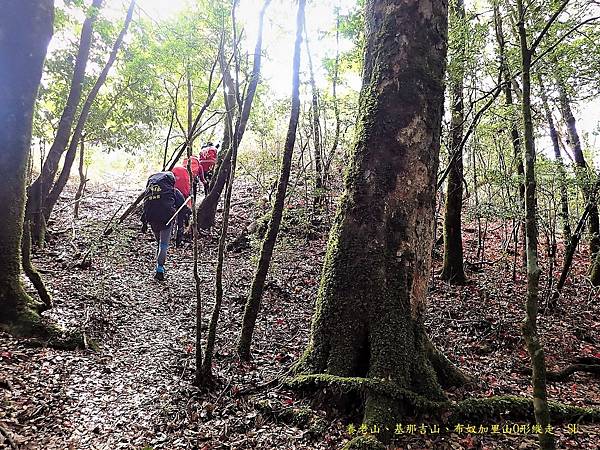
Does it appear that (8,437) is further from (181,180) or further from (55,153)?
(55,153)

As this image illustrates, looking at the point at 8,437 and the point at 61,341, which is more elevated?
the point at 61,341

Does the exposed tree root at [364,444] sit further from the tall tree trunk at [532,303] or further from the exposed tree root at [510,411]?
the tall tree trunk at [532,303]

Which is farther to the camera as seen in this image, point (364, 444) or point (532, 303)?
point (364, 444)

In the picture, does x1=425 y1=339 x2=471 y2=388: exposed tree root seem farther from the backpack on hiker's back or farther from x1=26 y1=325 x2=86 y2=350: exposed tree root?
the backpack on hiker's back

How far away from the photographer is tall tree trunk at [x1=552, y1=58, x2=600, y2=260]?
290 inches

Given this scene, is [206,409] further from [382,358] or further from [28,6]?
[28,6]

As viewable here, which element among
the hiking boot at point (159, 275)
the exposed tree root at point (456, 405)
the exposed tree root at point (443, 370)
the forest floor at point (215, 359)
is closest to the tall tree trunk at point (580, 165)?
the forest floor at point (215, 359)

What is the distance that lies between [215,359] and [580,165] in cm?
828

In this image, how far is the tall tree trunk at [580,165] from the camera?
7.36 meters

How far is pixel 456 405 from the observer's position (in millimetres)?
3627

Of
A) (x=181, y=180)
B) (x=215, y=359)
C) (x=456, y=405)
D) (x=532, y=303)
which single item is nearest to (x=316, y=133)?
(x=181, y=180)

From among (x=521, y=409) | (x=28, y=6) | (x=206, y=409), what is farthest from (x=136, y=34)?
(x=521, y=409)

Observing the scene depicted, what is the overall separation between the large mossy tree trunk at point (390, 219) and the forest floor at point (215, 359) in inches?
22.5

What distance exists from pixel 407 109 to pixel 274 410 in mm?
3161
